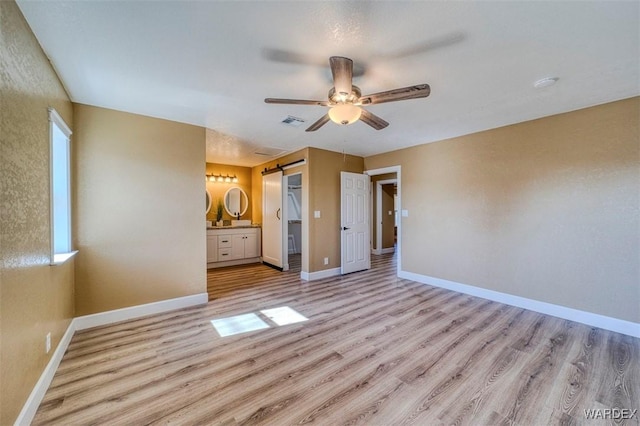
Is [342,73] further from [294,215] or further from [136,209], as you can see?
[294,215]

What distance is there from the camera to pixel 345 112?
2.11 metres

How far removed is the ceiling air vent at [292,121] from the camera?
126 inches

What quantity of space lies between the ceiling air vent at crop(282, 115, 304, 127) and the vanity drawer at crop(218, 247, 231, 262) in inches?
141

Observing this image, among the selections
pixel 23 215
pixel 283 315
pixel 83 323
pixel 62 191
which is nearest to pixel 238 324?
pixel 283 315

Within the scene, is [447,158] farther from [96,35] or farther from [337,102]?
[96,35]

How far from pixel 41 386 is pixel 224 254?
4.07 m

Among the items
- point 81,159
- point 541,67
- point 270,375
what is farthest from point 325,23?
point 81,159

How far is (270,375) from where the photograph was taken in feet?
6.53

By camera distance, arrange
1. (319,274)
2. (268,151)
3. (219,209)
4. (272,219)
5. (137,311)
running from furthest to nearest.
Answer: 1. (219,209)
2. (272,219)
3. (268,151)
4. (319,274)
5. (137,311)

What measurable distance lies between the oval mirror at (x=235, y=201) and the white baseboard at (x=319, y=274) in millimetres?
2747

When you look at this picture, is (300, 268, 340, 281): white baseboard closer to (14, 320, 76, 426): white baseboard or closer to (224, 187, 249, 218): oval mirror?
(224, 187, 249, 218): oval mirror

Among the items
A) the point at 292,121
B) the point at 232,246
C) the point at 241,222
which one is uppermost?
the point at 292,121

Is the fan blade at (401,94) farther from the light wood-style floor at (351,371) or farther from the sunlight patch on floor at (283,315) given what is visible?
the sunlight patch on floor at (283,315)

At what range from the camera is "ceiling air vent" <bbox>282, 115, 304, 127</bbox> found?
321 centimetres
